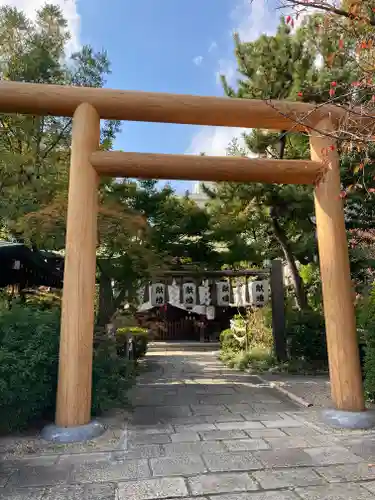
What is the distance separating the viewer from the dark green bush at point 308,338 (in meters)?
8.98

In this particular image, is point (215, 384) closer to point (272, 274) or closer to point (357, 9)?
point (272, 274)

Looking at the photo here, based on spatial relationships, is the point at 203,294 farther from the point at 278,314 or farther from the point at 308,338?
the point at 308,338

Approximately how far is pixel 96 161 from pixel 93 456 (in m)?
3.37

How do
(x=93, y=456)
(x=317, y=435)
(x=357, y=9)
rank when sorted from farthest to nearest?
(x=317, y=435), (x=93, y=456), (x=357, y=9)

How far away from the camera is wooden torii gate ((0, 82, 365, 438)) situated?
175 inches

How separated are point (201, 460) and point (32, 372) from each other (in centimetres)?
210

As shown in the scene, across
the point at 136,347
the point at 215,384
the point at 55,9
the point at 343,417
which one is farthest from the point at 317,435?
the point at 55,9

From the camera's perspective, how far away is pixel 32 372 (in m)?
4.25

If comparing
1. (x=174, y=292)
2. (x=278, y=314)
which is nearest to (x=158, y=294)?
(x=174, y=292)

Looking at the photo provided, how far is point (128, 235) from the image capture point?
23.9ft

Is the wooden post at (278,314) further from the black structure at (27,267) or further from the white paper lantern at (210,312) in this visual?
the black structure at (27,267)

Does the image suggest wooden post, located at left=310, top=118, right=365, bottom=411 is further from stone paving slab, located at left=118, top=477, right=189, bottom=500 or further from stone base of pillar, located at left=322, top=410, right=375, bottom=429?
stone paving slab, located at left=118, top=477, right=189, bottom=500

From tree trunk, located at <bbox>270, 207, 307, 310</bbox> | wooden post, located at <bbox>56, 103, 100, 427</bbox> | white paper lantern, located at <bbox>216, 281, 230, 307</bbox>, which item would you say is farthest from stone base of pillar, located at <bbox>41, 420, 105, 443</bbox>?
white paper lantern, located at <bbox>216, 281, 230, 307</bbox>

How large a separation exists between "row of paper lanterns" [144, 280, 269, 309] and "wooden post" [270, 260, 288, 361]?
38.2 inches
